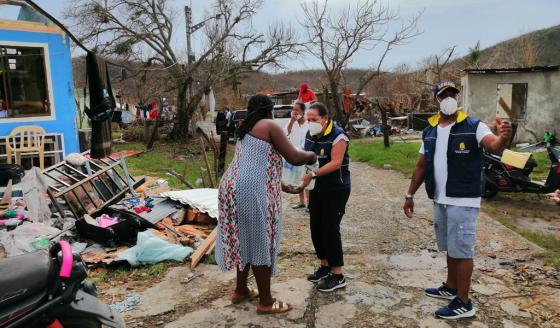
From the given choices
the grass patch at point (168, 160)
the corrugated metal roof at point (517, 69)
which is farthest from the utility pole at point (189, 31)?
the corrugated metal roof at point (517, 69)

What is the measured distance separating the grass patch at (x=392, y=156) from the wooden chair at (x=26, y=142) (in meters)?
7.88

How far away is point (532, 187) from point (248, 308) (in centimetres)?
578

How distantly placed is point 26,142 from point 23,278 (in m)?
8.02

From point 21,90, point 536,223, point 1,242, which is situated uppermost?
point 21,90

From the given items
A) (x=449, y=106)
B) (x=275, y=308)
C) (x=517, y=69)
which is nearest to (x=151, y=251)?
(x=275, y=308)

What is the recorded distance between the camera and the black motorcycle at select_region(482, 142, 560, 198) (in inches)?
276

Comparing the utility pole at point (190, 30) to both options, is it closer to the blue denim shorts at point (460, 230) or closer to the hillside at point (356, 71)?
the hillside at point (356, 71)

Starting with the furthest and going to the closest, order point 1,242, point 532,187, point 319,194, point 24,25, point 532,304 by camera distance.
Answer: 1. point 24,25
2. point 532,187
3. point 1,242
4. point 319,194
5. point 532,304

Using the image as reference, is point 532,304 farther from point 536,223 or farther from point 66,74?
point 66,74

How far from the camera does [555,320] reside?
3342mm

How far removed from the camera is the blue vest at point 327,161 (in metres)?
3.84

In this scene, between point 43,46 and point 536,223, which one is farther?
point 43,46

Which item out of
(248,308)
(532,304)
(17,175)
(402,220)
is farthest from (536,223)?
(17,175)

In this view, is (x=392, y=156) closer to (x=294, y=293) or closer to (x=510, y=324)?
(x=294, y=293)
